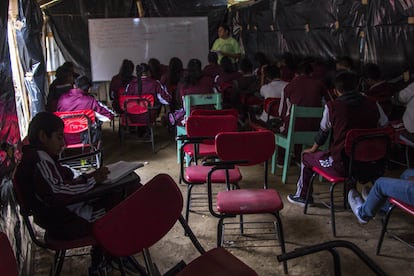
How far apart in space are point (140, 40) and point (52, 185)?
6448 millimetres

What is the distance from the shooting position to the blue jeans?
241 centimetres

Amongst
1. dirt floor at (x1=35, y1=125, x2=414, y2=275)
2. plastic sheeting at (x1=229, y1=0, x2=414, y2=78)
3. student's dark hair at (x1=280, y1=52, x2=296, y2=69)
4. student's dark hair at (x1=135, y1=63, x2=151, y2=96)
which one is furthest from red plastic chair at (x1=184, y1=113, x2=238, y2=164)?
student's dark hair at (x1=280, y1=52, x2=296, y2=69)

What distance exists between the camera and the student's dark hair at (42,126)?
2162mm

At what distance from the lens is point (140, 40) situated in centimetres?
816

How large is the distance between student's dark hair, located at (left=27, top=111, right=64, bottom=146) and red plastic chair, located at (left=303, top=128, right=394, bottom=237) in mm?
1780

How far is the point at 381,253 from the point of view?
9.18 feet

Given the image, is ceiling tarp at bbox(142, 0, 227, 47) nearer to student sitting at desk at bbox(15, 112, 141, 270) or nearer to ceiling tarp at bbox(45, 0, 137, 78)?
ceiling tarp at bbox(45, 0, 137, 78)

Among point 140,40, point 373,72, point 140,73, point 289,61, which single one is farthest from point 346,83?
point 140,40

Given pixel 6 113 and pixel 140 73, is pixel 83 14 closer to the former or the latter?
pixel 140 73

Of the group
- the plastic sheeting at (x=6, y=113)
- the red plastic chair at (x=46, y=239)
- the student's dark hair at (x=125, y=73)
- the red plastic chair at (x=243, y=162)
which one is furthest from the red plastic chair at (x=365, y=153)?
the student's dark hair at (x=125, y=73)

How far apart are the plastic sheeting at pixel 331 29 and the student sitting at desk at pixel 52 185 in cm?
329

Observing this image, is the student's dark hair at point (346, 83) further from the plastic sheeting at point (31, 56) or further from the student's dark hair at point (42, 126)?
the plastic sheeting at point (31, 56)

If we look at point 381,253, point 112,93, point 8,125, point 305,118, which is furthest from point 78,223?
point 112,93

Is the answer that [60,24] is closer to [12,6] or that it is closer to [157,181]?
[12,6]
